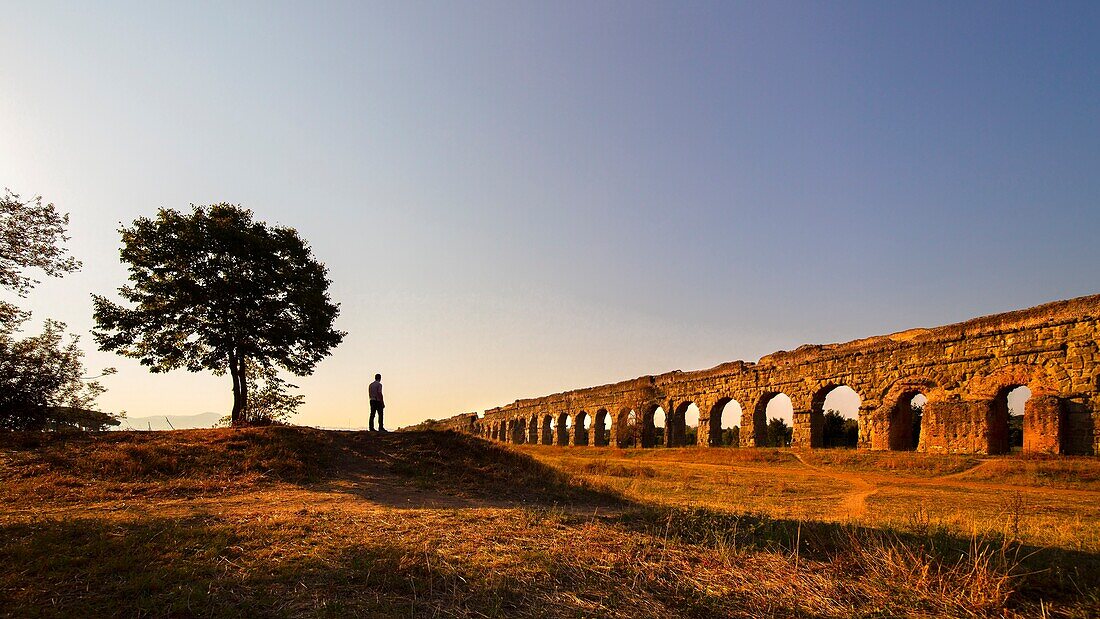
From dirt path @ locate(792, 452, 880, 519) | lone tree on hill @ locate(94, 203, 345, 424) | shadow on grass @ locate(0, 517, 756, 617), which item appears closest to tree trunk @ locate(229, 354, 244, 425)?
lone tree on hill @ locate(94, 203, 345, 424)

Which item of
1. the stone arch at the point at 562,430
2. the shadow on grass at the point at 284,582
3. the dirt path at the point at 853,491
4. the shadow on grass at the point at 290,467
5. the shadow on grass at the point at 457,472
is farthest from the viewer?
the stone arch at the point at 562,430

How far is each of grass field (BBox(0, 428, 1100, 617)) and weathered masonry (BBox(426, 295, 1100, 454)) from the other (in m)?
4.11

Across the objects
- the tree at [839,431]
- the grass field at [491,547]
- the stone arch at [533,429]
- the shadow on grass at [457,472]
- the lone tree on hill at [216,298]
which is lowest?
the stone arch at [533,429]

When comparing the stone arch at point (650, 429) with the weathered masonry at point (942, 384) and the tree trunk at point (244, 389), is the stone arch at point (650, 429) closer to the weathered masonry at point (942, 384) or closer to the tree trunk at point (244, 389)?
the weathered masonry at point (942, 384)

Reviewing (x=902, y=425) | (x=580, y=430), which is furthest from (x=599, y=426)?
(x=902, y=425)

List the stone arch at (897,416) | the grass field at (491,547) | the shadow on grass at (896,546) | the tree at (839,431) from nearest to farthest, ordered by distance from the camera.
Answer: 1. the grass field at (491,547)
2. the shadow on grass at (896,546)
3. the stone arch at (897,416)
4. the tree at (839,431)

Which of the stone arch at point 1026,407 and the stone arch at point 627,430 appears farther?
the stone arch at point 627,430

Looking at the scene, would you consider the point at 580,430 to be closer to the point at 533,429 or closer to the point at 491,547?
the point at 533,429

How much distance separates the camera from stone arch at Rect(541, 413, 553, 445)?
37231 mm

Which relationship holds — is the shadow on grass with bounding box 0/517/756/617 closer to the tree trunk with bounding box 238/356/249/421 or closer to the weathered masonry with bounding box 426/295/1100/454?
the tree trunk with bounding box 238/356/249/421

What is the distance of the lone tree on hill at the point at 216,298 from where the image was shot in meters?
15.9

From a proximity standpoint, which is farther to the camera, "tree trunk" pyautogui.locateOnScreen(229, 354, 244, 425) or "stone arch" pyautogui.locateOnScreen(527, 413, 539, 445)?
"stone arch" pyautogui.locateOnScreen(527, 413, 539, 445)

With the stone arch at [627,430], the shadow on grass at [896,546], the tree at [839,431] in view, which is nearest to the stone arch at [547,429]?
the stone arch at [627,430]

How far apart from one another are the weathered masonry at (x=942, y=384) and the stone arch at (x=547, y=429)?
500 inches
